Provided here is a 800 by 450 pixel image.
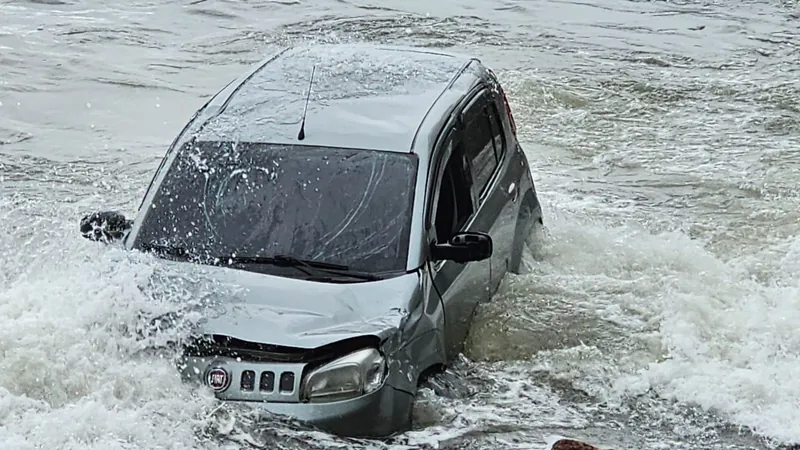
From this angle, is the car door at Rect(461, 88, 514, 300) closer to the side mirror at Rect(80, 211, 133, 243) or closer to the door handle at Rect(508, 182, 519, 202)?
the door handle at Rect(508, 182, 519, 202)

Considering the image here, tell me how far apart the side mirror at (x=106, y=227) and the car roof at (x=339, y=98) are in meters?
0.62

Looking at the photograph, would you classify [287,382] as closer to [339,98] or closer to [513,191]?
[339,98]

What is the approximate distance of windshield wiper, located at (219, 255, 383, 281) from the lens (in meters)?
5.83

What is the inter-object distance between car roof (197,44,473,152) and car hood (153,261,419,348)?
0.99m

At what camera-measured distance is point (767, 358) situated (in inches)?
280

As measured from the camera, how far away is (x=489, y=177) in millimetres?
7453

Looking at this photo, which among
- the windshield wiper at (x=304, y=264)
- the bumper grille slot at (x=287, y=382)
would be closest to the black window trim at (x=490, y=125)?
the windshield wiper at (x=304, y=264)

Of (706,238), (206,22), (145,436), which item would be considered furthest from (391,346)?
(206,22)

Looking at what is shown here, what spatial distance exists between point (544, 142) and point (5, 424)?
865cm

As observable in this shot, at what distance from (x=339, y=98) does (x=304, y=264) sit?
1.33m

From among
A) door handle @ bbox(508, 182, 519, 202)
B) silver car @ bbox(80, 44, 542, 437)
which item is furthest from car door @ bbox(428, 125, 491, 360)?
door handle @ bbox(508, 182, 519, 202)

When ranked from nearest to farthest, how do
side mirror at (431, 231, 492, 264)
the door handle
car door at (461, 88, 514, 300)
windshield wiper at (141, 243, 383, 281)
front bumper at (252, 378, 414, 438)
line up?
front bumper at (252, 378, 414, 438)
windshield wiper at (141, 243, 383, 281)
side mirror at (431, 231, 492, 264)
car door at (461, 88, 514, 300)
the door handle

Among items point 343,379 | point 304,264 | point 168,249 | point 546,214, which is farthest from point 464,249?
point 546,214

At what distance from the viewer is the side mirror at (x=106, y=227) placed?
251 inches
